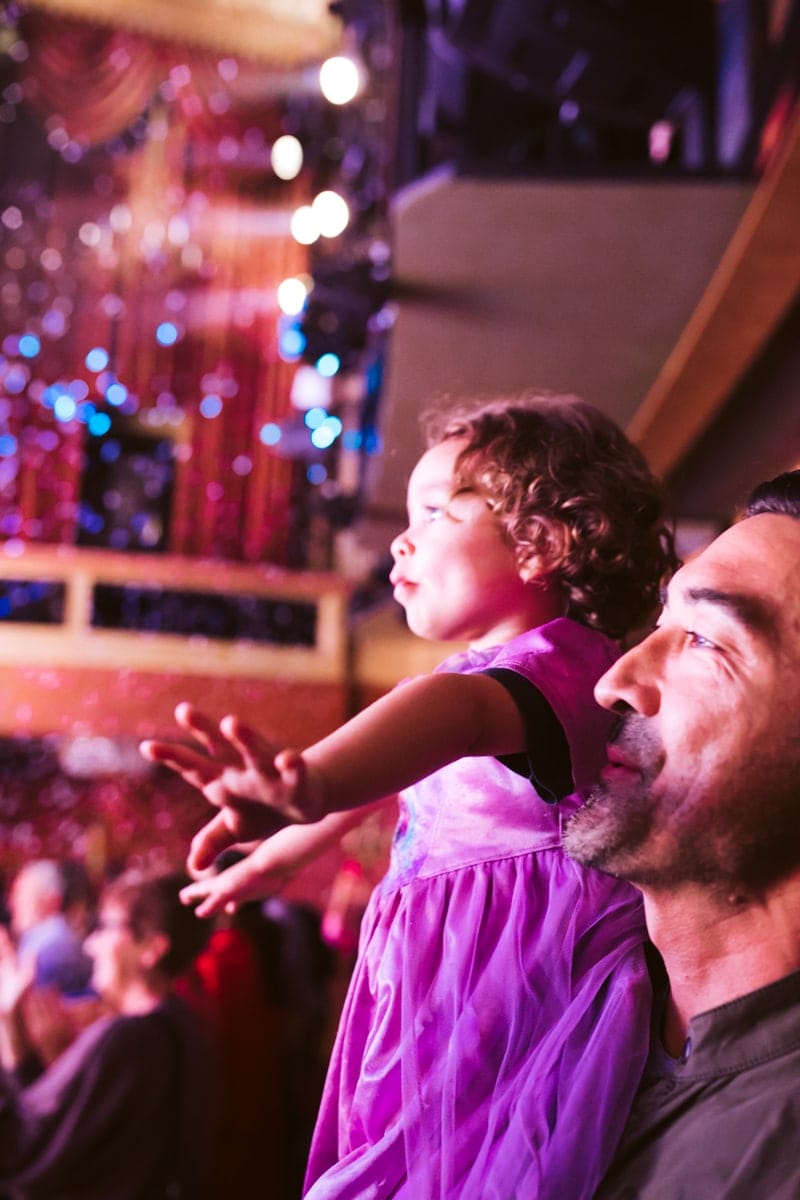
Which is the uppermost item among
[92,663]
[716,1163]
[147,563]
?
[716,1163]

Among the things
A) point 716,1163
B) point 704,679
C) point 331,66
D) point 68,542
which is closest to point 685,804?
point 704,679

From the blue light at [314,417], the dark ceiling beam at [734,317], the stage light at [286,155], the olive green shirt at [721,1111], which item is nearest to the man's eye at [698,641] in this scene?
the olive green shirt at [721,1111]

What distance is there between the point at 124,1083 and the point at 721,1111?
1.59m

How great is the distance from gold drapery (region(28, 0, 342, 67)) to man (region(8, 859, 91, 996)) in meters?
4.80

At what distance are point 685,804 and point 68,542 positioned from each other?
231 inches

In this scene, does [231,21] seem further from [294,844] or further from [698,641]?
[698,641]

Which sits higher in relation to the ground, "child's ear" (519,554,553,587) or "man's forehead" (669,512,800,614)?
"man's forehead" (669,512,800,614)

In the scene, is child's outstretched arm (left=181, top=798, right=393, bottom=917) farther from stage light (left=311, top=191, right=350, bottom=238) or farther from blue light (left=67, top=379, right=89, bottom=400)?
blue light (left=67, top=379, right=89, bottom=400)

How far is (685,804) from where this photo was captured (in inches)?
24.8

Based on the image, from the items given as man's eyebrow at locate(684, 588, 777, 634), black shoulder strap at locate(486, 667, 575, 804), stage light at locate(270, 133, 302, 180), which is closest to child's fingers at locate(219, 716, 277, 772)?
black shoulder strap at locate(486, 667, 575, 804)

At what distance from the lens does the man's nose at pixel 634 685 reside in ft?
2.14

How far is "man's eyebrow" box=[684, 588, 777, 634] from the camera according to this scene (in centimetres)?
66

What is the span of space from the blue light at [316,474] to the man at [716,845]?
18.4ft

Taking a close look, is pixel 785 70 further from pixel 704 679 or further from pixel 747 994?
pixel 747 994
